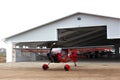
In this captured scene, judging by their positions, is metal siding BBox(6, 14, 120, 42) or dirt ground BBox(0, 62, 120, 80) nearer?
dirt ground BBox(0, 62, 120, 80)

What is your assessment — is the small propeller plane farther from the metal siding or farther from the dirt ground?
the metal siding

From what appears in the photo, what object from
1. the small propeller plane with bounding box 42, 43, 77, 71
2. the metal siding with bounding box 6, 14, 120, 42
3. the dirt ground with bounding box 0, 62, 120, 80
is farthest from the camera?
the metal siding with bounding box 6, 14, 120, 42

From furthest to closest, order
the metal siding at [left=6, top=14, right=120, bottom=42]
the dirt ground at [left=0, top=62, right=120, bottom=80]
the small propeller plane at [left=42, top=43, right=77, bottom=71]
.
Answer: the metal siding at [left=6, top=14, right=120, bottom=42], the small propeller plane at [left=42, top=43, right=77, bottom=71], the dirt ground at [left=0, top=62, right=120, bottom=80]

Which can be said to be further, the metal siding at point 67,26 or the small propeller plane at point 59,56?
the metal siding at point 67,26

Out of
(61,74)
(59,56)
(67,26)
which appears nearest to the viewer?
(61,74)

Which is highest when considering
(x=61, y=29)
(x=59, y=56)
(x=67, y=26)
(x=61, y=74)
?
(x=67, y=26)

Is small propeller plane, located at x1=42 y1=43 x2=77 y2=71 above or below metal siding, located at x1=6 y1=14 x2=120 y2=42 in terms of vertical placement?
below

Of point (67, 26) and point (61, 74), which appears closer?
point (61, 74)

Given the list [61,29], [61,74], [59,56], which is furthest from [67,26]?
[61,74]

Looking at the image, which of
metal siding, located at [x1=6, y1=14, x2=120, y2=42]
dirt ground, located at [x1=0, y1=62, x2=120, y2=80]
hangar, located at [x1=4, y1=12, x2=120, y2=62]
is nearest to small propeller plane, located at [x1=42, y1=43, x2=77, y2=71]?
dirt ground, located at [x1=0, y1=62, x2=120, y2=80]

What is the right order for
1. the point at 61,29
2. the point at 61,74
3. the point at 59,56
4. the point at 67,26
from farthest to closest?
the point at 61,29 < the point at 67,26 < the point at 59,56 < the point at 61,74

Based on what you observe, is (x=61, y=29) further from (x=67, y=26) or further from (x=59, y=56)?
(x=59, y=56)

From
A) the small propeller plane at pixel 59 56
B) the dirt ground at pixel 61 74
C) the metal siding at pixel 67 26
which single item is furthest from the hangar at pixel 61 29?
the dirt ground at pixel 61 74

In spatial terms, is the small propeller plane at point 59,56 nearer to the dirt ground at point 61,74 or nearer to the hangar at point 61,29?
the dirt ground at point 61,74
